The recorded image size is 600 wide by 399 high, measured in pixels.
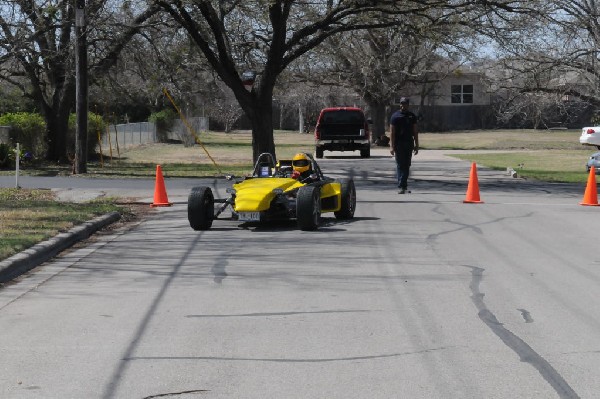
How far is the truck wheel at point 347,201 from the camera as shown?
16.2 metres

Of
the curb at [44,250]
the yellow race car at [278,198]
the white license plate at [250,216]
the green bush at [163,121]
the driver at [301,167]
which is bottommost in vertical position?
the curb at [44,250]

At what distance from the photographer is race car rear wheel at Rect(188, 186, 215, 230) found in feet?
49.2

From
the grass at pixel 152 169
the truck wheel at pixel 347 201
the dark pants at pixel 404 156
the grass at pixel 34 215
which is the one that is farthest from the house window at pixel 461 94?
the truck wheel at pixel 347 201

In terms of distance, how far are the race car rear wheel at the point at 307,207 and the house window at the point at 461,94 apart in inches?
2829

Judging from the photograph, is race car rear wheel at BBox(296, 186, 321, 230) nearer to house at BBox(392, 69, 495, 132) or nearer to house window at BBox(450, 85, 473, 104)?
house at BBox(392, 69, 495, 132)

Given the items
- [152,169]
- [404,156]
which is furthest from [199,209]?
[152,169]

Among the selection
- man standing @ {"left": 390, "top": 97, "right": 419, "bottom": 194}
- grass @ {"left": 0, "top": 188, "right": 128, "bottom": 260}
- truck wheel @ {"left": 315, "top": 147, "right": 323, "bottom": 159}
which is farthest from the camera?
truck wheel @ {"left": 315, "top": 147, "right": 323, "bottom": 159}

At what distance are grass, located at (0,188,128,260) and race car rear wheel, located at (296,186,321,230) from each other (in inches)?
133

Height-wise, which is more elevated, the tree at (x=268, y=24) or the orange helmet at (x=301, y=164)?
the tree at (x=268, y=24)

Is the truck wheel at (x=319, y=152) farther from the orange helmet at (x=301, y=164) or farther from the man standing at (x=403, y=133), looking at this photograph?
the orange helmet at (x=301, y=164)

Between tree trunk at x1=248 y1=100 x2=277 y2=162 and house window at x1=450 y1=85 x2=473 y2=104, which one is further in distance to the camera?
house window at x1=450 y1=85 x2=473 y2=104

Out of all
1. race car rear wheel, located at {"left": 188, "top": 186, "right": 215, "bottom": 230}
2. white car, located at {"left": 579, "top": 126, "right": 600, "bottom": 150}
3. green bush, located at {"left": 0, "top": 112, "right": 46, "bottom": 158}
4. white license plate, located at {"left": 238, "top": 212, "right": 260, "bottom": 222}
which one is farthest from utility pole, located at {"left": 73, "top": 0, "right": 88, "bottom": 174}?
white car, located at {"left": 579, "top": 126, "right": 600, "bottom": 150}

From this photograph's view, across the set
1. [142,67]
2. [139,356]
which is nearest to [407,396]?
[139,356]

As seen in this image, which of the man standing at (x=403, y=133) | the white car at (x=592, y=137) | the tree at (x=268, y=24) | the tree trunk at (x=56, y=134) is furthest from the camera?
the white car at (x=592, y=137)
